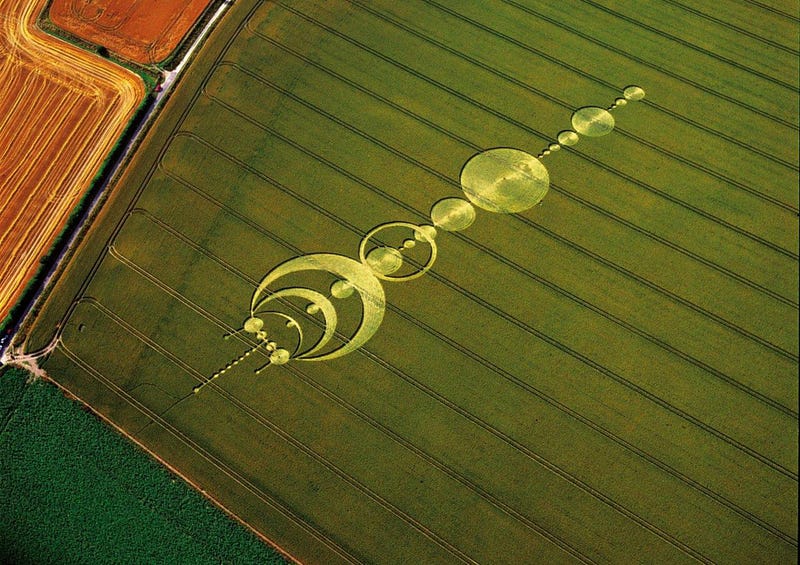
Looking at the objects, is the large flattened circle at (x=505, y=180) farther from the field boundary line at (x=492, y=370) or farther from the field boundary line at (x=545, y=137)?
the field boundary line at (x=492, y=370)

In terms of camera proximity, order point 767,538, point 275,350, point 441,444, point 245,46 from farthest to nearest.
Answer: point 245,46 → point 275,350 → point 441,444 → point 767,538

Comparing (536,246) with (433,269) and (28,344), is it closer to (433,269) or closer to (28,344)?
(433,269)

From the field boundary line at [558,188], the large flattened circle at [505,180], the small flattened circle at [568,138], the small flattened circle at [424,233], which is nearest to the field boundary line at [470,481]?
the small flattened circle at [424,233]

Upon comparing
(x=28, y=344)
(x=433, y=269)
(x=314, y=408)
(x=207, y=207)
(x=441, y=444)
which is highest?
(x=433, y=269)

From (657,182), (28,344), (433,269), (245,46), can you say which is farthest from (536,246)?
(28,344)

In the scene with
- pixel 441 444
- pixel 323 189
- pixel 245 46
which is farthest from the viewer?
pixel 245 46

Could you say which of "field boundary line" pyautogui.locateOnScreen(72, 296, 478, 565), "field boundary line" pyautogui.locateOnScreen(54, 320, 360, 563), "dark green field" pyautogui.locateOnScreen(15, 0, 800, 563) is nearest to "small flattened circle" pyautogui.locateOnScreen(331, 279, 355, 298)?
"dark green field" pyautogui.locateOnScreen(15, 0, 800, 563)
